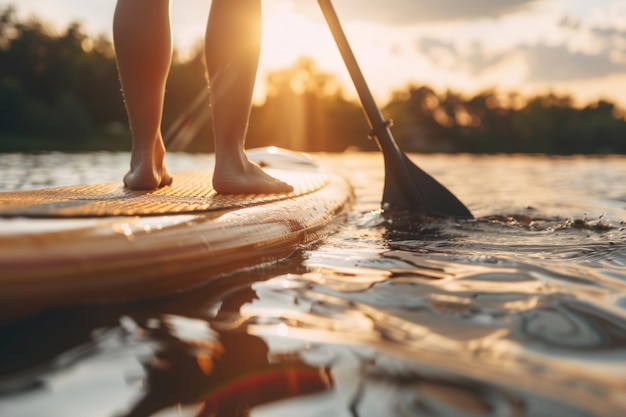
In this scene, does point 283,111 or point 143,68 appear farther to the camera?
point 283,111

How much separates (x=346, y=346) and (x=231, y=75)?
1467mm

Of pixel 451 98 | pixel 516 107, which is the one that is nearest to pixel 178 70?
pixel 451 98

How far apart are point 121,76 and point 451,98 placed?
207 ft

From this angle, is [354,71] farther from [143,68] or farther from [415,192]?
[143,68]

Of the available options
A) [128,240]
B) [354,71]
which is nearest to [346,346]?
[128,240]

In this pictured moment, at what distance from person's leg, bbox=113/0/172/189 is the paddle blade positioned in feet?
4.17

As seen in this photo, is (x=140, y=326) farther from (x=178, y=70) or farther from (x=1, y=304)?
(x=178, y=70)

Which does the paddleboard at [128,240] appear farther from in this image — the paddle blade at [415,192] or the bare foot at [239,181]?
the paddle blade at [415,192]

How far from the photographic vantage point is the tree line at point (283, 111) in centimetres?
3125

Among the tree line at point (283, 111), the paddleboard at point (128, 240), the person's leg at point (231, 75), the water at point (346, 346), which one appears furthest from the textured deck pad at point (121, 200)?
the tree line at point (283, 111)

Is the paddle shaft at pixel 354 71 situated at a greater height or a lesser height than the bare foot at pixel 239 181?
greater

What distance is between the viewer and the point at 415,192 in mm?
3045

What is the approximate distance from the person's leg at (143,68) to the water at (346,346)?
97 cm

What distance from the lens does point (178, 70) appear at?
137ft
